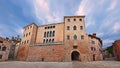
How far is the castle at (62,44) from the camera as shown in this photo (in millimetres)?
30680

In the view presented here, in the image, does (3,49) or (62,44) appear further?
(3,49)

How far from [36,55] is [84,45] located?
55.5 ft

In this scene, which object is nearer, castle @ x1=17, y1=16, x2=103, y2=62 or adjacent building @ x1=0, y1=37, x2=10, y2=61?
castle @ x1=17, y1=16, x2=103, y2=62

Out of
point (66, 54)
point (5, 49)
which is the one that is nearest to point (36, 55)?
point (66, 54)

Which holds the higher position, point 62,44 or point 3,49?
point 62,44

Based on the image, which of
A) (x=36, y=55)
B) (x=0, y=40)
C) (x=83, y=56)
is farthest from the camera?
(x=0, y=40)

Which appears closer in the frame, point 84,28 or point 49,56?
point 49,56

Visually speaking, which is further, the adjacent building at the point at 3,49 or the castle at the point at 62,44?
the adjacent building at the point at 3,49

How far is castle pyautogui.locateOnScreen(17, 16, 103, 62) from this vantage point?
101 feet

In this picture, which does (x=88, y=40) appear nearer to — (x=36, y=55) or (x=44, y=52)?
(x=44, y=52)

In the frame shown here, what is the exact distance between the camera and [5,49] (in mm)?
37062

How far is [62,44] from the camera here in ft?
105

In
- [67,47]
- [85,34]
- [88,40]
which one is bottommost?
[67,47]

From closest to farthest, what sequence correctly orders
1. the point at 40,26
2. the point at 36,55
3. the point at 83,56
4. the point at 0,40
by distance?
the point at 83,56, the point at 36,55, the point at 0,40, the point at 40,26
